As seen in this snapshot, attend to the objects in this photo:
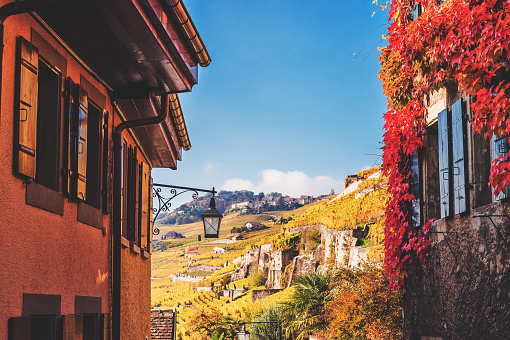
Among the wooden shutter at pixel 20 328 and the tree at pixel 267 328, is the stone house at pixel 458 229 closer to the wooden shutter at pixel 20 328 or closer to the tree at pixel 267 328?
the wooden shutter at pixel 20 328

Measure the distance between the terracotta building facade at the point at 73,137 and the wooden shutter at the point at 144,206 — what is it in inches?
80.7

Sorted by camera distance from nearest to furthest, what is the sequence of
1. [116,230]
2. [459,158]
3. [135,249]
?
[116,230] < [459,158] < [135,249]

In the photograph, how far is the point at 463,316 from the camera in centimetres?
841

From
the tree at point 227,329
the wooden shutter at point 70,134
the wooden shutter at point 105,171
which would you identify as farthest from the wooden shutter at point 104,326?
the tree at point 227,329

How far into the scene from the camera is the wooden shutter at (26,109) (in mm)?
4980

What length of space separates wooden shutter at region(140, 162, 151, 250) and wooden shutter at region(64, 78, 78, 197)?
202 inches

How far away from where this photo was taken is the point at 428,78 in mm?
8984

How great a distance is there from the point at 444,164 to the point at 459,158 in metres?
0.57

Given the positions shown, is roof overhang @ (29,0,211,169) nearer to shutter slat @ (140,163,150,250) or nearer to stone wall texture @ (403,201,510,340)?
shutter slat @ (140,163,150,250)

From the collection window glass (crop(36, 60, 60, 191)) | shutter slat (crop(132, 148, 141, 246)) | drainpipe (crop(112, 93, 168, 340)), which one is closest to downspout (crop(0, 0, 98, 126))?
window glass (crop(36, 60, 60, 191))

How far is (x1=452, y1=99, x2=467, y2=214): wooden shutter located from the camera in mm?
8242

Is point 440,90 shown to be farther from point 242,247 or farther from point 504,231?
point 242,247

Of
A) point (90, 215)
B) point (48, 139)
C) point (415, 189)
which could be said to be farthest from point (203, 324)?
point (48, 139)

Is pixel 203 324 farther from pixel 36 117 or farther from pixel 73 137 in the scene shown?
pixel 36 117
